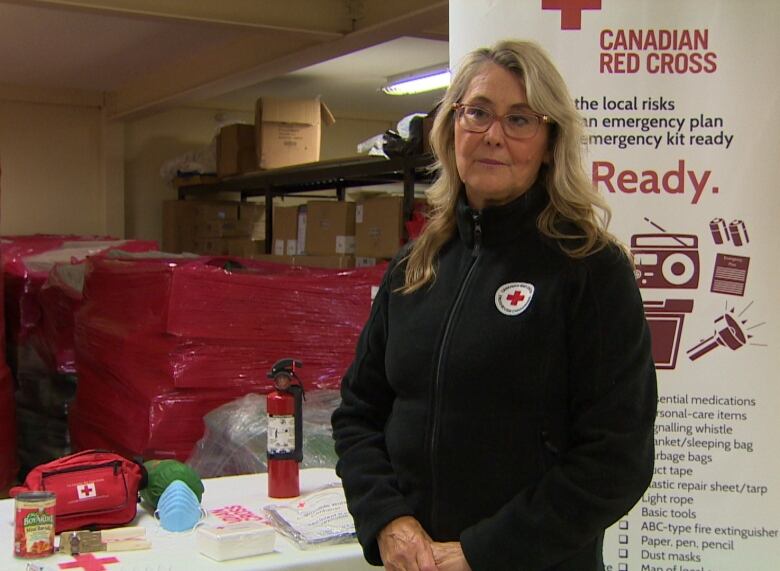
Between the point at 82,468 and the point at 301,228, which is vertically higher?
the point at 301,228

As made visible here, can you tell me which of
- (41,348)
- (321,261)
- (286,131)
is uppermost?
(286,131)

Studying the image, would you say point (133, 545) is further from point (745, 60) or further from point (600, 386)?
point (745, 60)

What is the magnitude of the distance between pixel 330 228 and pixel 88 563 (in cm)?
356

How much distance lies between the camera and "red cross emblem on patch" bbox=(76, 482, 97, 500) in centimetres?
197

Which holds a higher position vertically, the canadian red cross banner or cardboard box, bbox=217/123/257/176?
cardboard box, bbox=217/123/257/176

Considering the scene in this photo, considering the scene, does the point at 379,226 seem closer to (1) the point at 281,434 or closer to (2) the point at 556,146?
(1) the point at 281,434

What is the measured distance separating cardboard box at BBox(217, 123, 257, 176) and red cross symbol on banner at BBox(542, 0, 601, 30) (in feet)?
16.0

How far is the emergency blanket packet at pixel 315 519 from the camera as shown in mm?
1924

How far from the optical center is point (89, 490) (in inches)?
78.0

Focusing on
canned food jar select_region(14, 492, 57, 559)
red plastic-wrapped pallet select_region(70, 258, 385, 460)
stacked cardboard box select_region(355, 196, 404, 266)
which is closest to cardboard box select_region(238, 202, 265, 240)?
stacked cardboard box select_region(355, 196, 404, 266)

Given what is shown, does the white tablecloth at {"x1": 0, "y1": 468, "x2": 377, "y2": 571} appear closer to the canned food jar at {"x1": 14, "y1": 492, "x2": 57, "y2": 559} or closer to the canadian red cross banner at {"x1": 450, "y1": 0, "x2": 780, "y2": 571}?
the canned food jar at {"x1": 14, "y1": 492, "x2": 57, "y2": 559}

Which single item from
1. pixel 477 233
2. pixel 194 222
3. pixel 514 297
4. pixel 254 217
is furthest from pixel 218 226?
pixel 514 297

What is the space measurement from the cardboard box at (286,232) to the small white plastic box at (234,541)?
12.8 ft

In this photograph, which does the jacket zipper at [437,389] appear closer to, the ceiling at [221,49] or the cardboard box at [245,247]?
the ceiling at [221,49]
